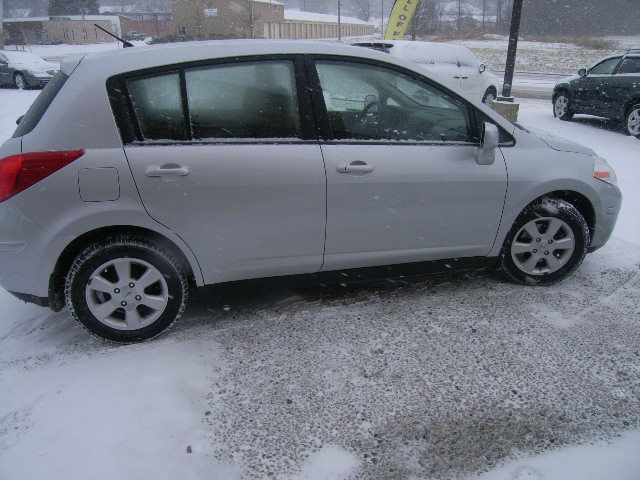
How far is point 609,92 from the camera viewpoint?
418 inches

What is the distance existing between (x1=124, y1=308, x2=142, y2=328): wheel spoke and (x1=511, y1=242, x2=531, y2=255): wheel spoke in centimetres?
262

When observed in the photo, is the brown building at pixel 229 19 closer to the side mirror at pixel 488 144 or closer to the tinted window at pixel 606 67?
the tinted window at pixel 606 67

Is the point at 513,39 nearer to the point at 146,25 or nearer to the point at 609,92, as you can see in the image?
the point at 609,92

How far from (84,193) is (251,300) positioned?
4.59ft

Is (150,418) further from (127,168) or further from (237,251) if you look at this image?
(127,168)

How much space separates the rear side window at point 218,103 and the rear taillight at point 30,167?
17.0 inches

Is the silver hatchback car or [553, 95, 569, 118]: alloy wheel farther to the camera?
[553, 95, 569, 118]: alloy wheel

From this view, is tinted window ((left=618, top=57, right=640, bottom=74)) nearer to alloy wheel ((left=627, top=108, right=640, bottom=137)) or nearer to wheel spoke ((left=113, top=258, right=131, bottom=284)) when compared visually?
alloy wheel ((left=627, top=108, right=640, bottom=137))

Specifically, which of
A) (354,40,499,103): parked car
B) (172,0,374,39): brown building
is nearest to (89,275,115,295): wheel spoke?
(354,40,499,103): parked car

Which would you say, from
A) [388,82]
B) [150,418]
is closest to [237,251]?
[150,418]

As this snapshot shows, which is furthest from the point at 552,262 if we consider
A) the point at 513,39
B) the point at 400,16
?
the point at 400,16

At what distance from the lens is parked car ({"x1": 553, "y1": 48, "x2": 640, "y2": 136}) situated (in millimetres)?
10055

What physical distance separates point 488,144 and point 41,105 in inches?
108

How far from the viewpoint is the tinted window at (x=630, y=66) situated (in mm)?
10422
